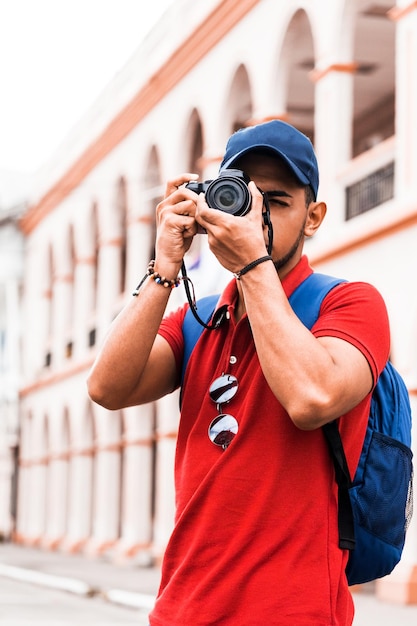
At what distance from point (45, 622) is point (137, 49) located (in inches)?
528

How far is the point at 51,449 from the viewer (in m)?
27.0

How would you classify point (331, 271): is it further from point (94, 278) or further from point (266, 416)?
point (94, 278)

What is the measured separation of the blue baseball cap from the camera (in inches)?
86.2

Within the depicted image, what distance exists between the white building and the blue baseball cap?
9.45 m

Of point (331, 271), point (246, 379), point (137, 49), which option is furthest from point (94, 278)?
point (246, 379)

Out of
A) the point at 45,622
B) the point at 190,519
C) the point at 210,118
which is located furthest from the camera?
the point at 210,118

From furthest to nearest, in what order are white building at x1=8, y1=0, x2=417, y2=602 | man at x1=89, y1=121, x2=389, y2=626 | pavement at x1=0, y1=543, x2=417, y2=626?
1. white building at x1=8, y1=0, x2=417, y2=602
2. pavement at x1=0, y1=543, x2=417, y2=626
3. man at x1=89, y1=121, x2=389, y2=626

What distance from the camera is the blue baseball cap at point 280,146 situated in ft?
7.18

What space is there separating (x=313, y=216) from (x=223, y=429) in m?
0.44

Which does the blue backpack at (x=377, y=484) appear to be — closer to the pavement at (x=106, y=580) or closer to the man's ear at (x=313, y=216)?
the man's ear at (x=313, y=216)

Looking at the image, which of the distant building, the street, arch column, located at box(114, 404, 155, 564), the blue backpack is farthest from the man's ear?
the distant building

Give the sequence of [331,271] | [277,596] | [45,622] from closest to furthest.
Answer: [277,596] → [45,622] → [331,271]

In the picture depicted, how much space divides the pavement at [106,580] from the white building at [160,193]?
0.35 metres

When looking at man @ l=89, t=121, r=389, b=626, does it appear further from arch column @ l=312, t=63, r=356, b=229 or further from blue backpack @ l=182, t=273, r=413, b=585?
arch column @ l=312, t=63, r=356, b=229
